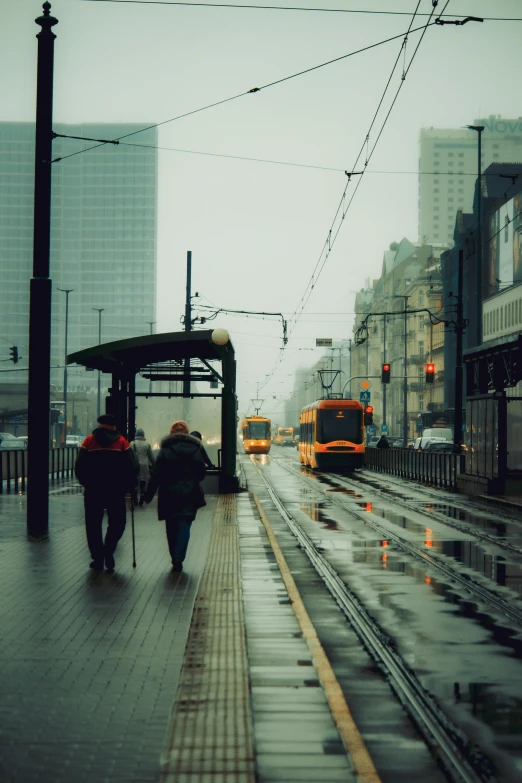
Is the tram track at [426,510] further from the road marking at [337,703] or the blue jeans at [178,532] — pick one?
the road marking at [337,703]

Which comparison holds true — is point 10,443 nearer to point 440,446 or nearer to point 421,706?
point 440,446

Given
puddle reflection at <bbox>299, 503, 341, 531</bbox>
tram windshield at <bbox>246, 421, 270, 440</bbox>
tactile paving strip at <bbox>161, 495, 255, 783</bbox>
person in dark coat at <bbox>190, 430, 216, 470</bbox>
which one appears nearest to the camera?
tactile paving strip at <bbox>161, 495, 255, 783</bbox>

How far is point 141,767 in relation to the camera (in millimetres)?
4844

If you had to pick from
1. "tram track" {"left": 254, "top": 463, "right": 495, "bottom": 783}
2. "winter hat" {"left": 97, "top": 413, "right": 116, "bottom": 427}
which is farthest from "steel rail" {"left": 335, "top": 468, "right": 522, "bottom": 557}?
"winter hat" {"left": 97, "top": 413, "right": 116, "bottom": 427}

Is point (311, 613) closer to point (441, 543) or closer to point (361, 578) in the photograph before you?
point (361, 578)

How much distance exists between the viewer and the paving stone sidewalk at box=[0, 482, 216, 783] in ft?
16.5

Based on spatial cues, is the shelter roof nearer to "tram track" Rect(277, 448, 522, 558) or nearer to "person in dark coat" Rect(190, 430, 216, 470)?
"person in dark coat" Rect(190, 430, 216, 470)

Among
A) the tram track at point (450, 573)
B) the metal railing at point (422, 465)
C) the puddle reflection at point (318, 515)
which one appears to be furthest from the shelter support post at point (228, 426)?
the metal railing at point (422, 465)

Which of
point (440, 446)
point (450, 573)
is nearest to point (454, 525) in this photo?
point (450, 573)

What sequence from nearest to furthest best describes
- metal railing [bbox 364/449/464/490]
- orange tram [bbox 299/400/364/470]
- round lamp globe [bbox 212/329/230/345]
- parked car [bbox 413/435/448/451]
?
round lamp globe [bbox 212/329/230/345] → metal railing [bbox 364/449/464/490] → orange tram [bbox 299/400/364/470] → parked car [bbox 413/435/448/451]

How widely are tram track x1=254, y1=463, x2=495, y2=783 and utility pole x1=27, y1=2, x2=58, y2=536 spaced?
254 inches

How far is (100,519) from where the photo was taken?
11672 millimetres

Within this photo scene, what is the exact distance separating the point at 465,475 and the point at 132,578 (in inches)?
813

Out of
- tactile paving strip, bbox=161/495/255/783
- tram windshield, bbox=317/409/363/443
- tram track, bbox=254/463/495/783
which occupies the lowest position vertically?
tram track, bbox=254/463/495/783
